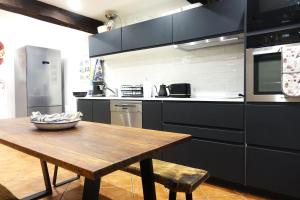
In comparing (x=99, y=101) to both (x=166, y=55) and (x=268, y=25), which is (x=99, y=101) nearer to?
(x=166, y=55)

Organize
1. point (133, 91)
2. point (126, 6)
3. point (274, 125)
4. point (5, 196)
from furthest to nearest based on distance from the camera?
point (126, 6) → point (133, 91) → point (274, 125) → point (5, 196)

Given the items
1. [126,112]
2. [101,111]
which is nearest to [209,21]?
[126,112]

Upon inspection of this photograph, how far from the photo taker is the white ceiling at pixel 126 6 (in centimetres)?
322

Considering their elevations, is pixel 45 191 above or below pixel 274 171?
below

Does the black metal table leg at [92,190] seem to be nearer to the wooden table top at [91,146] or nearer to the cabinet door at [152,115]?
the wooden table top at [91,146]

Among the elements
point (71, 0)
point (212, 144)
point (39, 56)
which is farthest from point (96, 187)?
point (39, 56)

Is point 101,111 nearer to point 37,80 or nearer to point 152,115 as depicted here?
point 152,115

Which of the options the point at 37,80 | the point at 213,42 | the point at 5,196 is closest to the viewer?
the point at 5,196

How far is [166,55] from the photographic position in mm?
3305

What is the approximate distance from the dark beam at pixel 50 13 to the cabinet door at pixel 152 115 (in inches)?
77.1

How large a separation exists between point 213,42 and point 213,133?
1.11 metres

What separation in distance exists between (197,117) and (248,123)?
51 cm

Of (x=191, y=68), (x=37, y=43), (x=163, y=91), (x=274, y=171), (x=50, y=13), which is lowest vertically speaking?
(x=274, y=171)

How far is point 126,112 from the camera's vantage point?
308 centimetres
